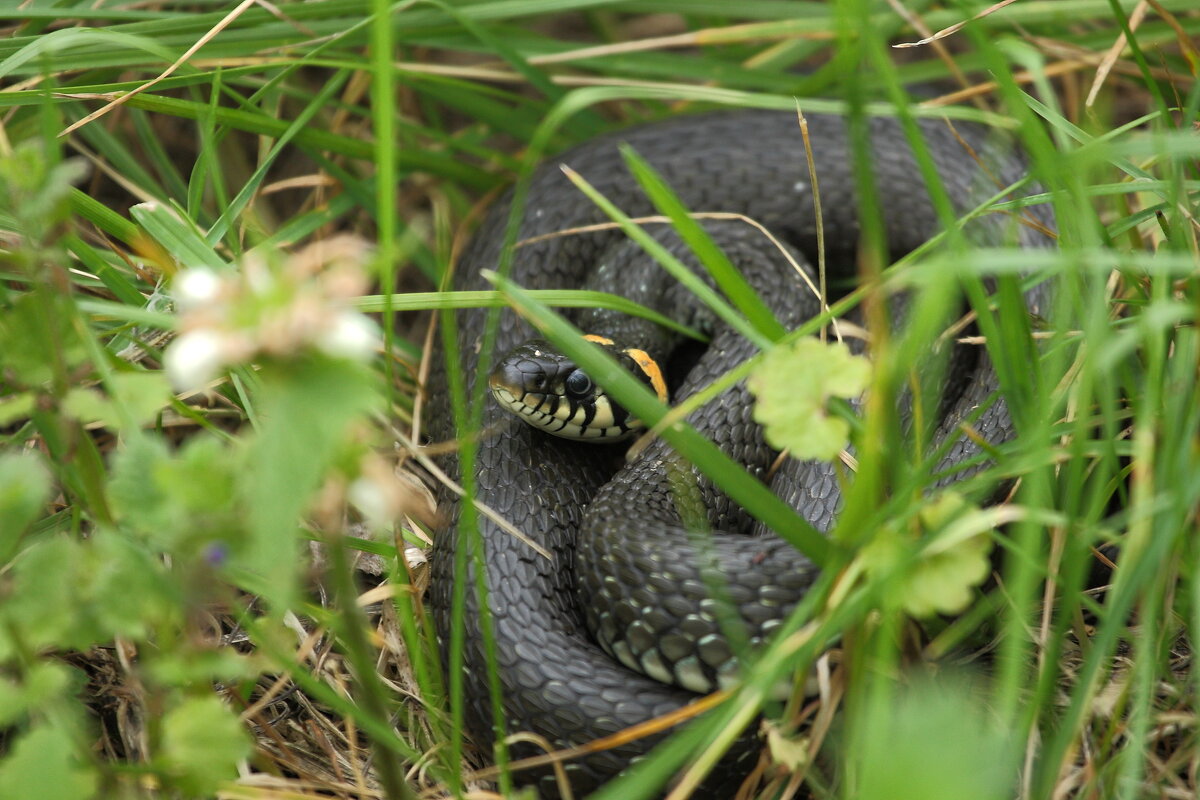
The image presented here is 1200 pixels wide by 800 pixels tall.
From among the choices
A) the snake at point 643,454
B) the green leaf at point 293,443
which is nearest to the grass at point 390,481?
the green leaf at point 293,443

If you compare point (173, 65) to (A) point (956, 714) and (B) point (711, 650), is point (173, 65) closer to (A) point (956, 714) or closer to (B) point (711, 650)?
(B) point (711, 650)

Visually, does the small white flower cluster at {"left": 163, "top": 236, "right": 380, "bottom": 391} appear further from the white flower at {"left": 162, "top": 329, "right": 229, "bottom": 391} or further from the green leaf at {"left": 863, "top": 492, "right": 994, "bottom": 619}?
the green leaf at {"left": 863, "top": 492, "right": 994, "bottom": 619}

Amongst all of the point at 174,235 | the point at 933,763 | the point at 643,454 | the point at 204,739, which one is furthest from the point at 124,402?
the point at 643,454

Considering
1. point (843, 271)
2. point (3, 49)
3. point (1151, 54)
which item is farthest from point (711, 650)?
point (1151, 54)

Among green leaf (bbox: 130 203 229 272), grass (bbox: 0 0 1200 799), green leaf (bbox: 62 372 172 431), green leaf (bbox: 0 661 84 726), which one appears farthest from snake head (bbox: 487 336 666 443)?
green leaf (bbox: 0 661 84 726)

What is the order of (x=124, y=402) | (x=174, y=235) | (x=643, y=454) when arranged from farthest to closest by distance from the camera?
1. (x=643, y=454)
2. (x=174, y=235)
3. (x=124, y=402)

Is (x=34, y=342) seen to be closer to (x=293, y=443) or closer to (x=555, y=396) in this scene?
(x=293, y=443)
